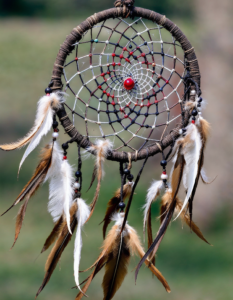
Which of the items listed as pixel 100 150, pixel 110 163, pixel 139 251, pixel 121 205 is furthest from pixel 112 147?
pixel 110 163

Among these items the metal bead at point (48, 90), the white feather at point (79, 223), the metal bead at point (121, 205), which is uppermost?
the metal bead at point (48, 90)

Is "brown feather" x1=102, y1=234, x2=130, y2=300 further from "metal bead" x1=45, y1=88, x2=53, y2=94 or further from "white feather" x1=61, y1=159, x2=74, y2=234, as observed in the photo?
"metal bead" x1=45, y1=88, x2=53, y2=94

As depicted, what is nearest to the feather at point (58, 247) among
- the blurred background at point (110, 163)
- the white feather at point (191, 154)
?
the white feather at point (191, 154)

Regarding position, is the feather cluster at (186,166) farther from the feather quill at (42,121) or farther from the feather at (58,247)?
the feather quill at (42,121)

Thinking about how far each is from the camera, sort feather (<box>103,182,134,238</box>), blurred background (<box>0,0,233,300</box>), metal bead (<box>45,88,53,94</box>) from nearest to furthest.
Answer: metal bead (<box>45,88,53,94</box>)
feather (<box>103,182,134,238</box>)
blurred background (<box>0,0,233,300</box>)

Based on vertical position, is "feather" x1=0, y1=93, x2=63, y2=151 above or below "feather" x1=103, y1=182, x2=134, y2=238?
above

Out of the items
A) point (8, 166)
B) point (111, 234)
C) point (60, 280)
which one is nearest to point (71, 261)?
point (60, 280)

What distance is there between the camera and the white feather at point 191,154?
0.75 m

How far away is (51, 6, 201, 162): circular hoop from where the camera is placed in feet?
2.43

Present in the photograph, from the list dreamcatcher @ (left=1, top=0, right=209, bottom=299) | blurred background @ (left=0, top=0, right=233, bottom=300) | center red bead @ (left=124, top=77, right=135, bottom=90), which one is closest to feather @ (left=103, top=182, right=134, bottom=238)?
dreamcatcher @ (left=1, top=0, right=209, bottom=299)

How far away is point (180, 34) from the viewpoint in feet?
2.52

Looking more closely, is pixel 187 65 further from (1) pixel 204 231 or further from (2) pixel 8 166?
(2) pixel 8 166

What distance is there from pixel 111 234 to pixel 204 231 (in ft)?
2.54

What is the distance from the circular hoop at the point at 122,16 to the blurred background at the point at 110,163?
0.65m
